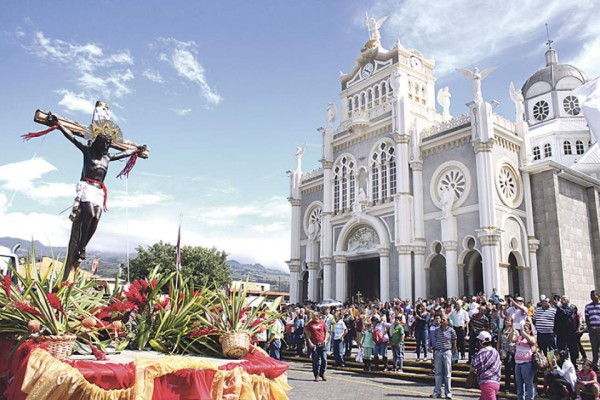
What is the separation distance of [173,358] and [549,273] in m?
25.6

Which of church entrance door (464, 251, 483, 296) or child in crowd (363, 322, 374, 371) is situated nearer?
child in crowd (363, 322, 374, 371)

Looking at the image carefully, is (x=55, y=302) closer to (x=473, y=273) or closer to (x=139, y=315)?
(x=139, y=315)

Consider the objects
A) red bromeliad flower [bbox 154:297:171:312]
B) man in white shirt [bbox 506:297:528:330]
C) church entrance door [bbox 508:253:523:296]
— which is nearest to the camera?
red bromeliad flower [bbox 154:297:171:312]

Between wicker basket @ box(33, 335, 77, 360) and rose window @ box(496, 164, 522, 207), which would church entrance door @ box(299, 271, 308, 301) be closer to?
rose window @ box(496, 164, 522, 207)

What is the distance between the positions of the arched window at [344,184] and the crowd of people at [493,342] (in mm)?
13174

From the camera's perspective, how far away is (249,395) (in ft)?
12.1

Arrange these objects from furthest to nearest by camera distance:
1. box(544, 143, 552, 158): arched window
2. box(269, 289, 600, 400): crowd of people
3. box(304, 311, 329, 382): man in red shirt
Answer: box(544, 143, 552, 158): arched window, box(304, 311, 329, 382): man in red shirt, box(269, 289, 600, 400): crowd of people

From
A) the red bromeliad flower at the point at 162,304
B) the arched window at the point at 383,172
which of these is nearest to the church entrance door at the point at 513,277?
the arched window at the point at 383,172

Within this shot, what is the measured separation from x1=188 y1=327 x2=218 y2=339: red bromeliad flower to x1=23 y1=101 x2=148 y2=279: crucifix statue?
243 centimetres

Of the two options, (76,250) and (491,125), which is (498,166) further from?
(76,250)

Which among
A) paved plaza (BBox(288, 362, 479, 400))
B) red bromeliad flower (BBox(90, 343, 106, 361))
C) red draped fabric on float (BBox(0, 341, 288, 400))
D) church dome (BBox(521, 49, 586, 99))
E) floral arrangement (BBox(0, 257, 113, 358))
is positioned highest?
church dome (BBox(521, 49, 586, 99))

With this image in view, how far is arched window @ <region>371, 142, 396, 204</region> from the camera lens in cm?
2978

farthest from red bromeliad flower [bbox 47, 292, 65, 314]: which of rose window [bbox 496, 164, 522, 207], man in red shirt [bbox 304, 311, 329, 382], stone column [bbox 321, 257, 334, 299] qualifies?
stone column [bbox 321, 257, 334, 299]

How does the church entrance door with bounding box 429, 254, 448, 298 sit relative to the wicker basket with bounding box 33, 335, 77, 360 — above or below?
above
